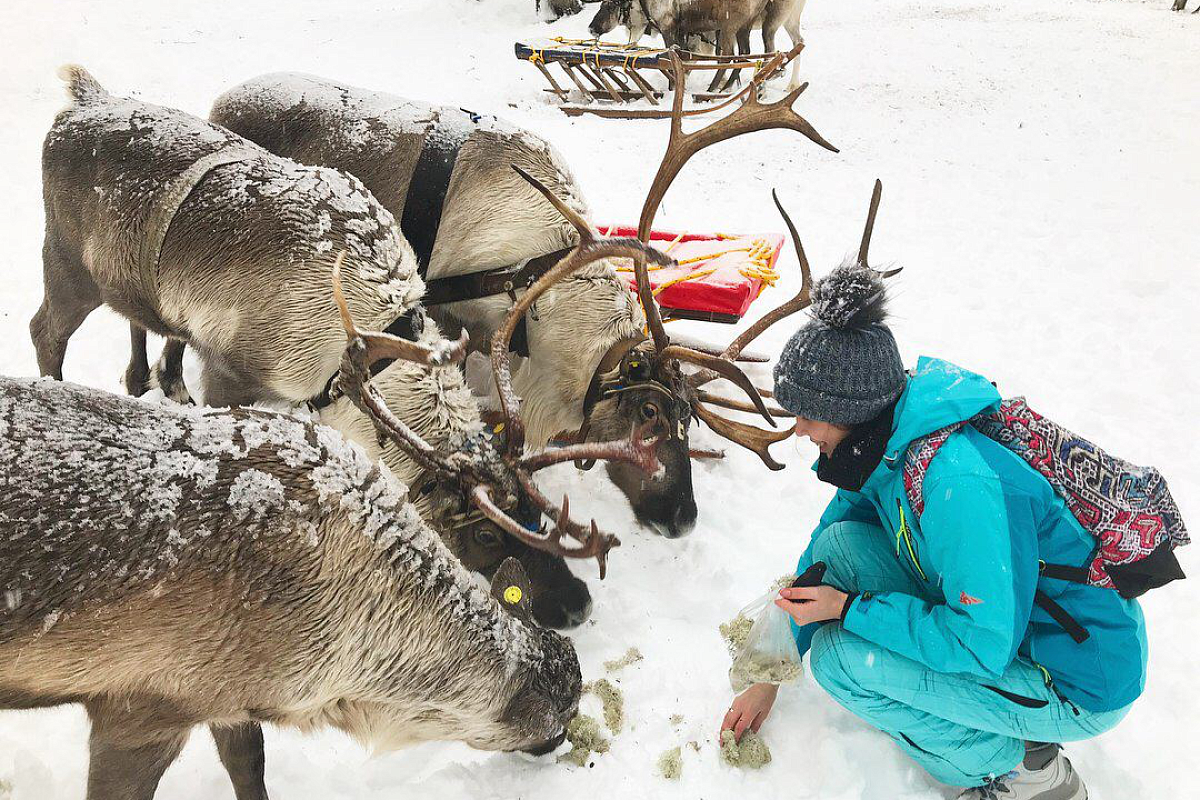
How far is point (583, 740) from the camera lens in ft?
8.54

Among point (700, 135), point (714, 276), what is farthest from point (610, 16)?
point (700, 135)

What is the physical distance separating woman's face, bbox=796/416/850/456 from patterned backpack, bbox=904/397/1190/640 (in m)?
0.19

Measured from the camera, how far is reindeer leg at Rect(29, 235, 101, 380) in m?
3.77

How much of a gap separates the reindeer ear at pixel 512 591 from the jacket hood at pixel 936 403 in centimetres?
118

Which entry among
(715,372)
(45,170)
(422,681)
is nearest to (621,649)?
(422,681)

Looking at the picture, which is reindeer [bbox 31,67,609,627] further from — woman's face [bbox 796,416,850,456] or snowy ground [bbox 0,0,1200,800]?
woman's face [bbox 796,416,850,456]

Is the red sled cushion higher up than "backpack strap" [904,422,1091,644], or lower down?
lower down

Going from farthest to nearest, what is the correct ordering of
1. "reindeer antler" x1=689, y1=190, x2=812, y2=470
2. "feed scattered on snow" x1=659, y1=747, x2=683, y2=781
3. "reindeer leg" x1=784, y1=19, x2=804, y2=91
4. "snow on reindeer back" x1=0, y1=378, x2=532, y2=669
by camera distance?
"reindeer leg" x1=784, y1=19, x2=804, y2=91, "reindeer antler" x1=689, y1=190, x2=812, y2=470, "feed scattered on snow" x1=659, y1=747, x2=683, y2=781, "snow on reindeer back" x1=0, y1=378, x2=532, y2=669

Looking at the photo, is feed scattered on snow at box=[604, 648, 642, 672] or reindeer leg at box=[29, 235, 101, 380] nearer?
feed scattered on snow at box=[604, 648, 642, 672]

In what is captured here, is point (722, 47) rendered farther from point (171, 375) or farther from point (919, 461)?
point (919, 461)

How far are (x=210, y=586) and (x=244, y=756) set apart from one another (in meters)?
0.78

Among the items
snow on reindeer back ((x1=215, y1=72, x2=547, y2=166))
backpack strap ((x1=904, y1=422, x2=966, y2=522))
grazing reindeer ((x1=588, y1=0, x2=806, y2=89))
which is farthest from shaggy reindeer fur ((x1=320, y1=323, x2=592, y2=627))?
grazing reindeer ((x1=588, y1=0, x2=806, y2=89))

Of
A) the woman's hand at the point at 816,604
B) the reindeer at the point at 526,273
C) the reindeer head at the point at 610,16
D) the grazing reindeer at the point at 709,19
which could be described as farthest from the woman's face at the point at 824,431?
the reindeer head at the point at 610,16

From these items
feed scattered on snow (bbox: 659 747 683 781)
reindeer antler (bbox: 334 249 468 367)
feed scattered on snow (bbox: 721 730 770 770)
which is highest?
reindeer antler (bbox: 334 249 468 367)
